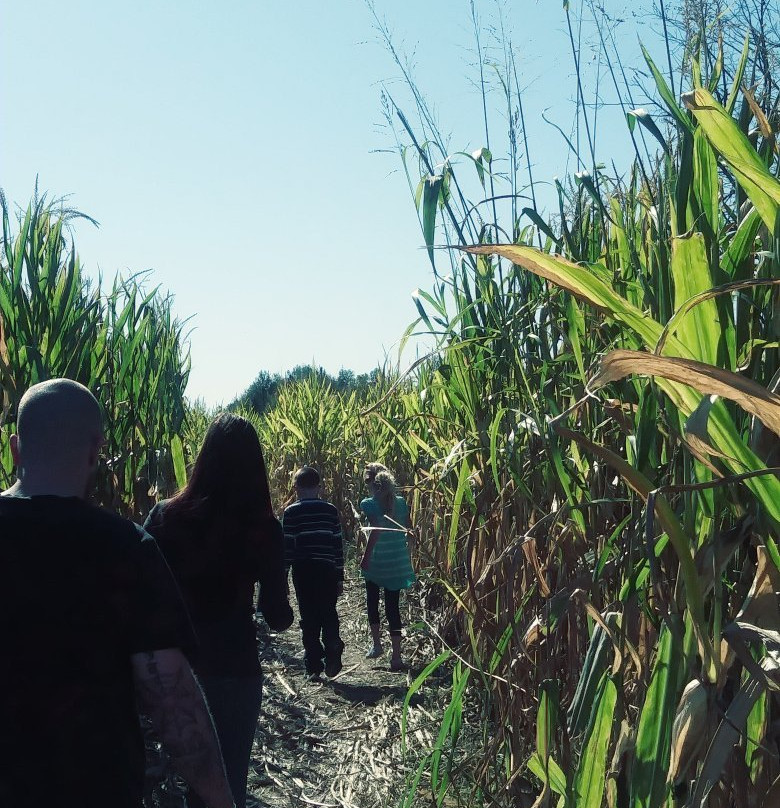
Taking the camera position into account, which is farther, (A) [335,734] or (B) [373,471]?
(B) [373,471]

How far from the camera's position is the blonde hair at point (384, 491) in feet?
21.9

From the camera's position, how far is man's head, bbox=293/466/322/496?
6.42 meters

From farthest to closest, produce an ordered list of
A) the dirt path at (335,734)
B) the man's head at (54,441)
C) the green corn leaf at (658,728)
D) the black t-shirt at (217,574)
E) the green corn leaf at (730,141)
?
the dirt path at (335,734) → the black t-shirt at (217,574) → the man's head at (54,441) → the green corn leaf at (658,728) → the green corn leaf at (730,141)

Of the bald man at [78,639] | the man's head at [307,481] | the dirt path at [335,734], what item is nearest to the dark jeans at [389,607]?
the dirt path at [335,734]

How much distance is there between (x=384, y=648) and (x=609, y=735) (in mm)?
5969

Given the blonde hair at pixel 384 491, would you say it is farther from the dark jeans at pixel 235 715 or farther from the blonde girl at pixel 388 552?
the dark jeans at pixel 235 715

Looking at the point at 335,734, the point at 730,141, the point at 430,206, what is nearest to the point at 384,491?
the point at 335,734

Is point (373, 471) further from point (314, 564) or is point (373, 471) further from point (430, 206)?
point (430, 206)

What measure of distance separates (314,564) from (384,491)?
0.75 meters

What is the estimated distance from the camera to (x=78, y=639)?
1.75 m

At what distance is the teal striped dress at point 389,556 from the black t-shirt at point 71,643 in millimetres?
4833

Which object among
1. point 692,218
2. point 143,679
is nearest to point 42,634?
point 143,679

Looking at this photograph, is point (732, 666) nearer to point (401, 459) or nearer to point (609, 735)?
point (609, 735)

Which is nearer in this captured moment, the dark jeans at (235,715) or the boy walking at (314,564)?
the dark jeans at (235,715)
